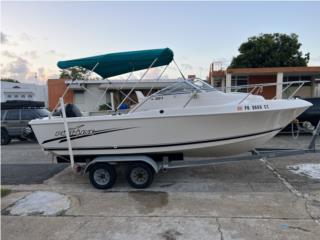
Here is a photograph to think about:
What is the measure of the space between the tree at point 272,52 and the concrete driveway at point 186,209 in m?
25.4

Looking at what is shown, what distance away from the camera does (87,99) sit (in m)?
23.8

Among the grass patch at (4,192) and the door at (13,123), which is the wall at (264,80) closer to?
the door at (13,123)

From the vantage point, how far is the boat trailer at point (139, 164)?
5.34 metres

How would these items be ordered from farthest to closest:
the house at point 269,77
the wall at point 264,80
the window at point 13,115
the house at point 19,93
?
1. the house at point 19,93
2. the wall at point 264,80
3. the house at point 269,77
4. the window at point 13,115

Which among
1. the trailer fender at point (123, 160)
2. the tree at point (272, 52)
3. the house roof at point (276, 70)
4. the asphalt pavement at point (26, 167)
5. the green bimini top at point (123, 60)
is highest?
the tree at point (272, 52)

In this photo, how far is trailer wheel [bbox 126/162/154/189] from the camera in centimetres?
532

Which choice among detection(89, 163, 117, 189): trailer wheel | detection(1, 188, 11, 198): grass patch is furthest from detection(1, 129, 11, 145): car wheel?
detection(89, 163, 117, 189): trailer wheel

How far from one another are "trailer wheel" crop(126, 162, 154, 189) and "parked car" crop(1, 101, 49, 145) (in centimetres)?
743

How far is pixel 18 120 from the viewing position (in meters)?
11.5

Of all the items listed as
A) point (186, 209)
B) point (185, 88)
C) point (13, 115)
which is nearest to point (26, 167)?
point (185, 88)

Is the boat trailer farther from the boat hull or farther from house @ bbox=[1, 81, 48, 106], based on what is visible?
house @ bbox=[1, 81, 48, 106]

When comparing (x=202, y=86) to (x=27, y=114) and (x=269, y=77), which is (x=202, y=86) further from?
(x=269, y=77)

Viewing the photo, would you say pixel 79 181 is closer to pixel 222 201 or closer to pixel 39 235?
pixel 39 235

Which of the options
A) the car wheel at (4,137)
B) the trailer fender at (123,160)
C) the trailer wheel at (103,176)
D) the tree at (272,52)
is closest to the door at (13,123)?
the car wheel at (4,137)
